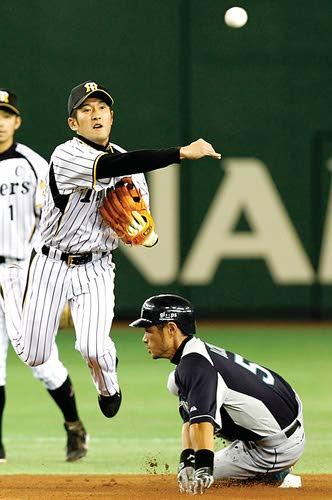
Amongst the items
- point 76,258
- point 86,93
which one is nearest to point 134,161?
point 86,93

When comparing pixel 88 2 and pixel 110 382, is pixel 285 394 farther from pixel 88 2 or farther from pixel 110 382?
pixel 88 2

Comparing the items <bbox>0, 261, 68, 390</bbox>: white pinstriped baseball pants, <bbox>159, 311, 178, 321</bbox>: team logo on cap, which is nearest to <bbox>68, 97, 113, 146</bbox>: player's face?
<bbox>159, 311, 178, 321</bbox>: team logo on cap

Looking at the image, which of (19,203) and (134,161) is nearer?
(134,161)

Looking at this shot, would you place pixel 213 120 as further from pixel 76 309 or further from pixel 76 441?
pixel 76 309

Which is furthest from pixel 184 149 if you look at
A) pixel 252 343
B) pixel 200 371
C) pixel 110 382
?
pixel 252 343

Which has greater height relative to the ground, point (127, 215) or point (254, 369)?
point (127, 215)

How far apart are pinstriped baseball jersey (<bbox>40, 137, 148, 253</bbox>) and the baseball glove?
0.06 metres

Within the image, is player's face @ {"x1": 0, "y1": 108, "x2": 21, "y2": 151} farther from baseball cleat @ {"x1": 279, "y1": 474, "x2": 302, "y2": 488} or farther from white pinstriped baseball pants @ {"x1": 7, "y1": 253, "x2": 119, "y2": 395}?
baseball cleat @ {"x1": 279, "y1": 474, "x2": 302, "y2": 488}

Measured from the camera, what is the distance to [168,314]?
6703mm

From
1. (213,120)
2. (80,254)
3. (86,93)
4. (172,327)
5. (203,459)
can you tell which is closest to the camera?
(203,459)

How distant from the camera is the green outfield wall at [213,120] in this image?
14.7 m

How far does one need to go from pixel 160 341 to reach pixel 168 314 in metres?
0.15

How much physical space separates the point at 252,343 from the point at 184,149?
7.12m

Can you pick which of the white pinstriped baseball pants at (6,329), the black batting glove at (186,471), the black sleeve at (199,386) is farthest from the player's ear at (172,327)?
the white pinstriped baseball pants at (6,329)
